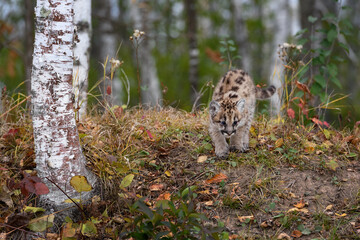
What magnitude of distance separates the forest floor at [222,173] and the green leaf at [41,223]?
0.74ft

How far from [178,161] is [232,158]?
2.30ft

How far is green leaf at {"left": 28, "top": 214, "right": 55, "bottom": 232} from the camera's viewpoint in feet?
11.4

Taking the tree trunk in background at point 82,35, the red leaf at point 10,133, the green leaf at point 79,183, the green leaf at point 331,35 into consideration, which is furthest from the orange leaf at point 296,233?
the tree trunk in background at point 82,35

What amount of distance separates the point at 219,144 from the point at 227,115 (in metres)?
0.41

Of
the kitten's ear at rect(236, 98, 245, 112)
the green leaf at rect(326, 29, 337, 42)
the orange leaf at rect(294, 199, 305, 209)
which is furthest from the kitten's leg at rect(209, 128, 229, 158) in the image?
the green leaf at rect(326, 29, 337, 42)

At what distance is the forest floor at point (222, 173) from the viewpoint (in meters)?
3.84

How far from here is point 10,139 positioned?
4.57 m

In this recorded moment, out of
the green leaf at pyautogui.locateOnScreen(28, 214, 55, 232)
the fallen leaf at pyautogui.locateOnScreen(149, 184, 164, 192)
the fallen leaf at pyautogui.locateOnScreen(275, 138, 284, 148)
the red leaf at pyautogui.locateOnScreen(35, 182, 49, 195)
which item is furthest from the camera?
the fallen leaf at pyautogui.locateOnScreen(275, 138, 284, 148)

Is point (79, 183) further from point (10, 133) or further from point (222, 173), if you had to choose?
point (222, 173)

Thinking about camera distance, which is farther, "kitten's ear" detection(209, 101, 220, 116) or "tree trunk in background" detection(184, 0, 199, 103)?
"tree trunk in background" detection(184, 0, 199, 103)

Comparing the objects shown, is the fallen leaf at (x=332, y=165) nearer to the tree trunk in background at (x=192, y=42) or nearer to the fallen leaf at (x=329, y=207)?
the fallen leaf at (x=329, y=207)

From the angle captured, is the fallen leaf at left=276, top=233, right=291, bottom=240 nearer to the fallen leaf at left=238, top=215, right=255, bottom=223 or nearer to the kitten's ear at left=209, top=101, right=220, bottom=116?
the fallen leaf at left=238, top=215, right=255, bottom=223

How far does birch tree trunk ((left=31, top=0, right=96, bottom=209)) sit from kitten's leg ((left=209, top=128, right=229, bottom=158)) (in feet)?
5.88

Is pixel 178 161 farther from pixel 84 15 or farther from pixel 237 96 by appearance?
pixel 84 15
